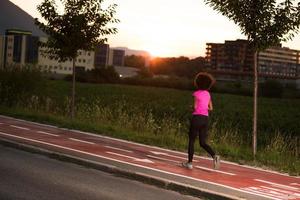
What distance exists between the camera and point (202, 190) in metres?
8.45

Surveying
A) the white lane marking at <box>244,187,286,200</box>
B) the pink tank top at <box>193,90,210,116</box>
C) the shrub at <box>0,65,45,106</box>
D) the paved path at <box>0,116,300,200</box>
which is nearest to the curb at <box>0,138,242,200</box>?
the paved path at <box>0,116,300,200</box>

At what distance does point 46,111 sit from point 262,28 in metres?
12.3

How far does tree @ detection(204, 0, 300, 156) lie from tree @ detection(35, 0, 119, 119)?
23.0ft

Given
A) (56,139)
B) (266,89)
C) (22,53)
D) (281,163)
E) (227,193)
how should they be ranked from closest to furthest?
(227,193), (281,163), (56,139), (266,89), (22,53)

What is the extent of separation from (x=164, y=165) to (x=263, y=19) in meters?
4.28

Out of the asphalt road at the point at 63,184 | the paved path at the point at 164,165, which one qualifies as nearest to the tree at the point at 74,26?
the paved path at the point at 164,165

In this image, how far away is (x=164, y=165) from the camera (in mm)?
10859

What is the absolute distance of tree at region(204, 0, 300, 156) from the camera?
12727 mm

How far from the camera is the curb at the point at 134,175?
8372mm

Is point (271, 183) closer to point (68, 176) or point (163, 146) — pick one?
point (68, 176)

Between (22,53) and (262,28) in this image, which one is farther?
(22,53)

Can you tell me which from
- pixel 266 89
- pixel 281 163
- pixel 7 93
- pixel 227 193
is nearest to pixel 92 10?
pixel 7 93

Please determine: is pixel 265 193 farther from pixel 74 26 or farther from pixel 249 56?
pixel 74 26

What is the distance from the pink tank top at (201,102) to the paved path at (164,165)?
3.58ft
